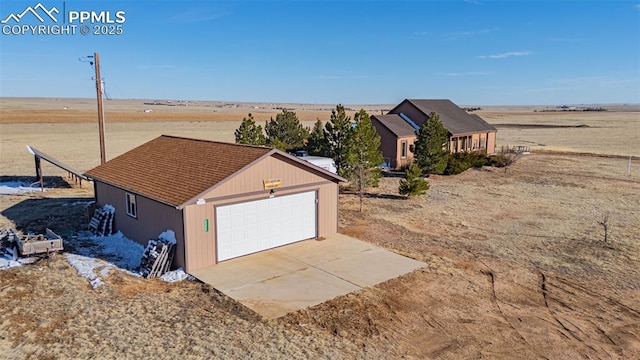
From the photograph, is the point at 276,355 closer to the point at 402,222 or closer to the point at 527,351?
the point at 527,351

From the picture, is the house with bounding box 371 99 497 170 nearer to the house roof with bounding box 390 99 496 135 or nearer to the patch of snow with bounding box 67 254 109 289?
the house roof with bounding box 390 99 496 135

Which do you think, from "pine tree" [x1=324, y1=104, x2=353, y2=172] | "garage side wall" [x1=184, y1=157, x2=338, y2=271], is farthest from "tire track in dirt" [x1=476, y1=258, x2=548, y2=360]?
"pine tree" [x1=324, y1=104, x2=353, y2=172]

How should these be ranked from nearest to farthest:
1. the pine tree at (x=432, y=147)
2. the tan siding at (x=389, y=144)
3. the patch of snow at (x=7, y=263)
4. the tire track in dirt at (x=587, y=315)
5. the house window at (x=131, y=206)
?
the tire track in dirt at (x=587, y=315)
the patch of snow at (x=7, y=263)
the house window at (x=131, y=206)
the pine tree at (x=432, y=147)
the tan siding at (x=389, y=144)

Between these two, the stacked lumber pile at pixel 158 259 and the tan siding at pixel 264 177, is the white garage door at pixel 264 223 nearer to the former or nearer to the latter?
the tan siding at pixel 264 177

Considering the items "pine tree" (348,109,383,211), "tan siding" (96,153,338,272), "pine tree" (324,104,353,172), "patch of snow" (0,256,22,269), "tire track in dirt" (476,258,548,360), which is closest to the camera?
"tire track in dirt" (476,258,548,360)

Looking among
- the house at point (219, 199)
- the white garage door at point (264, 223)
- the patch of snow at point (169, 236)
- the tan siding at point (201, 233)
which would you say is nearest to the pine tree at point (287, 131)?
the house at point (219, 199)

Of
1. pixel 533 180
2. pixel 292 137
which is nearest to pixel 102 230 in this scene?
pixel 292 137

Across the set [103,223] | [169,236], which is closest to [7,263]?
[103,223]

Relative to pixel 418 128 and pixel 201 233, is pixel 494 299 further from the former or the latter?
pixel 418 128
